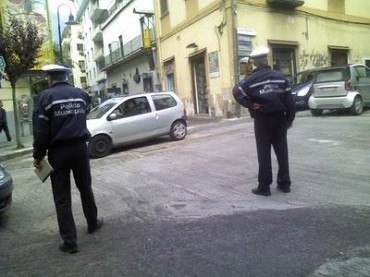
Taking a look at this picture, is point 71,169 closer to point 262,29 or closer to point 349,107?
point 349,107

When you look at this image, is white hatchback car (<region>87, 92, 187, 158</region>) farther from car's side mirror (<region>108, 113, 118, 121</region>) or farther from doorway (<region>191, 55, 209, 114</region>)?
doorway (<region>191, 55, 209, 114</region>)

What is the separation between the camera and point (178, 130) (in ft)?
41.2

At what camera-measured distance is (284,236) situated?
427 centimetres

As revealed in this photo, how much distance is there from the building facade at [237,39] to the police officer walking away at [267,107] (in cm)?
1094

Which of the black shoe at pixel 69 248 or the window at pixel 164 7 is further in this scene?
the window at pixel 164 7

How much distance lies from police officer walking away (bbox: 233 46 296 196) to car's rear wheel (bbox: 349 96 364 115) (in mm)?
9035

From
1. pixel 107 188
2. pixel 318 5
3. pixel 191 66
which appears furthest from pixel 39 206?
pixel 318 5

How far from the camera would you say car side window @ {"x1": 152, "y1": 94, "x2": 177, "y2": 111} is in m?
12.1

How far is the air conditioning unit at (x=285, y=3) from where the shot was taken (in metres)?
18.3

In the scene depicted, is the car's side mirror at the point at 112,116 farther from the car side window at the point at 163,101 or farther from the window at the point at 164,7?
the window at the point at 164,7

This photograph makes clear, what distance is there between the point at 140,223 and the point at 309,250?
1970 mm

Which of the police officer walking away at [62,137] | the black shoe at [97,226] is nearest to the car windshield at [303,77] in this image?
the black shoe at [97,226]

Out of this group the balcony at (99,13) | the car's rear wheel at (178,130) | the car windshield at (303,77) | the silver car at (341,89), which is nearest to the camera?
the car's rear wheel at (178,130)

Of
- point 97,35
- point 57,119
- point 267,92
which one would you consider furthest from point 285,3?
point 97,35
